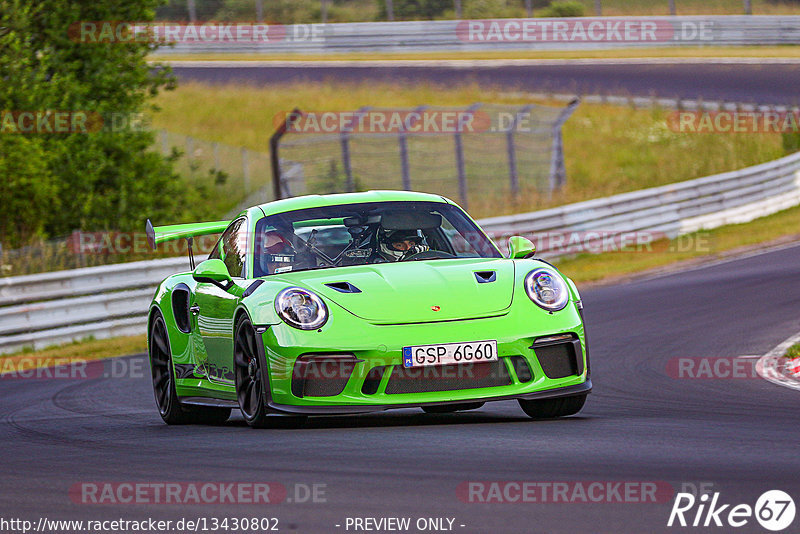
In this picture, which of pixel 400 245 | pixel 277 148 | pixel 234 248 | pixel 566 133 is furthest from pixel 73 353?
pixel 566 133

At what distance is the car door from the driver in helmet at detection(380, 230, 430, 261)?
86 cm

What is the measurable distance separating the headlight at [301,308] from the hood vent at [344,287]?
0.14 meters

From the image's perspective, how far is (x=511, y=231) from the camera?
1973 cm

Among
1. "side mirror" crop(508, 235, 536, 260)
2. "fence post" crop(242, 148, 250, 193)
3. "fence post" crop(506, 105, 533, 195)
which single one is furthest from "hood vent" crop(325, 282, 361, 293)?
"fence post" crop(242, 148, 250, 193)

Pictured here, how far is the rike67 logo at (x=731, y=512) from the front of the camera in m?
4.25

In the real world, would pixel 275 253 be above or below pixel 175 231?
above

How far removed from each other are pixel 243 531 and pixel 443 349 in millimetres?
2523

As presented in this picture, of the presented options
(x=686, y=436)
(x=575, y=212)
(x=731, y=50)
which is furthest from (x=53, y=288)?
(x=731, y=50)

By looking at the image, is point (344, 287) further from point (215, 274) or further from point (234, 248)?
point (234, 248)

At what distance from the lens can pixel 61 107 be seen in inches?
827

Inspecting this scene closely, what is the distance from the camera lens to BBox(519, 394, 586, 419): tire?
748 cm

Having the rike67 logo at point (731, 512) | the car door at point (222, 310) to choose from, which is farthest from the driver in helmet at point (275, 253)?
the rike67 logo at point (731, 512)

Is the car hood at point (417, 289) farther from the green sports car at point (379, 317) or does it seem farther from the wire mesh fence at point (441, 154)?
the wire mesh fence at point (441, 154)

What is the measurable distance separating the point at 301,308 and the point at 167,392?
2.42 metres
